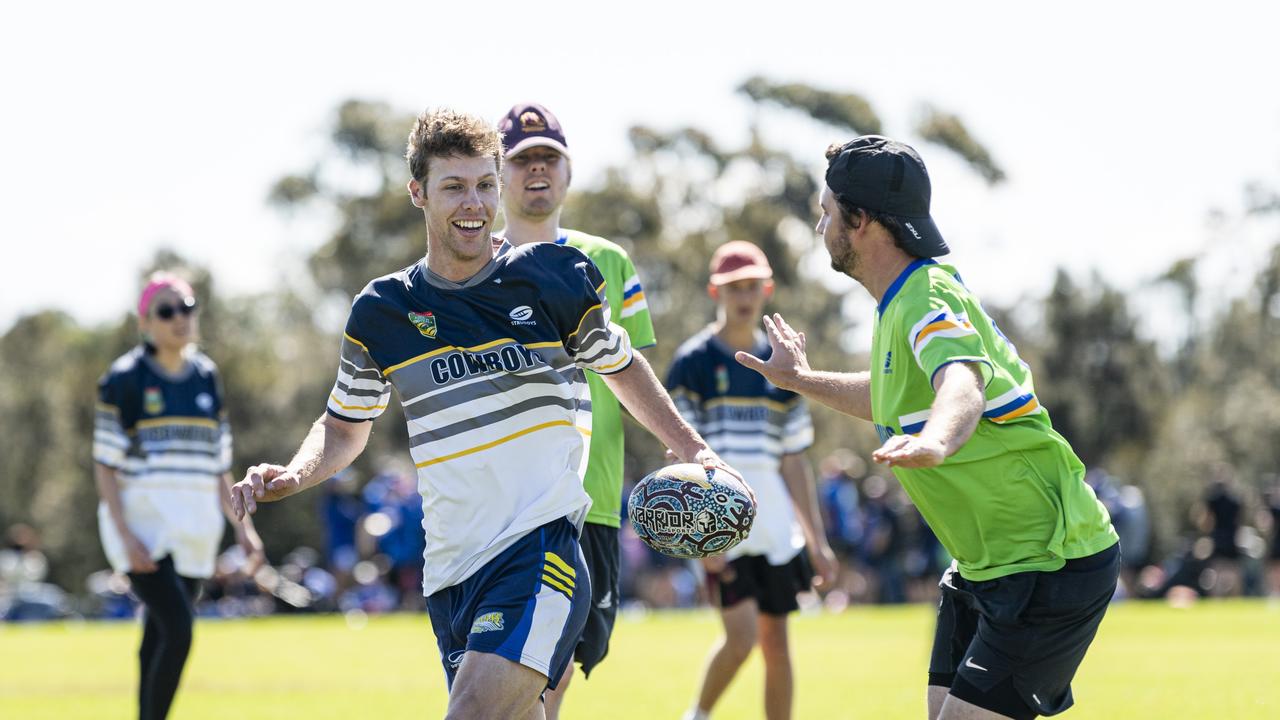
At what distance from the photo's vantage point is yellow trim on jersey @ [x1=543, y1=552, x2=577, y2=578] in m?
5.26

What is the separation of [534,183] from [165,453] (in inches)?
151

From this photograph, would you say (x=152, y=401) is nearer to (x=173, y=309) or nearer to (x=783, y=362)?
(x=173, y=309)

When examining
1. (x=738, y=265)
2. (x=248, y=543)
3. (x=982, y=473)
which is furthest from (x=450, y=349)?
(x=248, y=543)

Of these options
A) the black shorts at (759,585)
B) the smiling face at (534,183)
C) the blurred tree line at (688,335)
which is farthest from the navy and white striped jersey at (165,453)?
the blurred tree line at (688,335)

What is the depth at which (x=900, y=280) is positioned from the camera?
17.3ft

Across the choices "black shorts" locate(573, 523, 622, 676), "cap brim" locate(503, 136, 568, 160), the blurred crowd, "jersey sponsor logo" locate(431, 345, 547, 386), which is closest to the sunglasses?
"cap brim" locate(503, 136, 568, 160)

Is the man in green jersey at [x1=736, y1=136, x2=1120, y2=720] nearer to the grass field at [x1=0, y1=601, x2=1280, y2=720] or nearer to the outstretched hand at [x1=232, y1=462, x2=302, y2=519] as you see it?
the outstretched hand at [x1=232, y1=462, x2=302, y2=519]

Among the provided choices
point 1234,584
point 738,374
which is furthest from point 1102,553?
point 1234,584

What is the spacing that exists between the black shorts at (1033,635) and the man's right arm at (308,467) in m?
2.27

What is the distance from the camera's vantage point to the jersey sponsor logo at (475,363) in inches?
212

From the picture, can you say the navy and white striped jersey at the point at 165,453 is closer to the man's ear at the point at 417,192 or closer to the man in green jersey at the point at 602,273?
the man in green jersey at the point at 602,273

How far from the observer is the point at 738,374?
9.58 metres

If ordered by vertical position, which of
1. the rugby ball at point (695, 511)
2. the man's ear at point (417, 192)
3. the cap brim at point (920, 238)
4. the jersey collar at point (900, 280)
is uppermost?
the man's ear at point (417, 192)

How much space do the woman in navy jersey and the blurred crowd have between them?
15.7 metres
